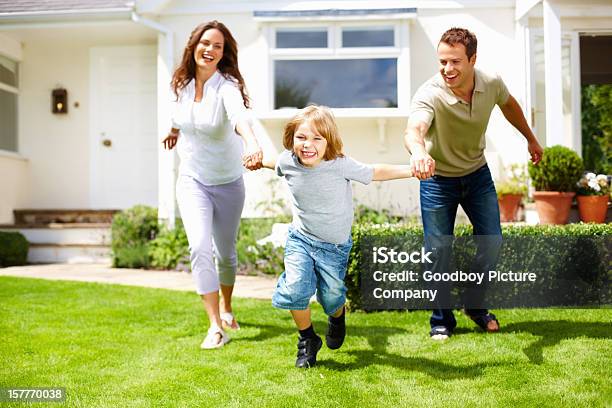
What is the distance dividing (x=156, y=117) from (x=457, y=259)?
6.22 meters

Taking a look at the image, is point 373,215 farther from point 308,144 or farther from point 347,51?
point 308,144

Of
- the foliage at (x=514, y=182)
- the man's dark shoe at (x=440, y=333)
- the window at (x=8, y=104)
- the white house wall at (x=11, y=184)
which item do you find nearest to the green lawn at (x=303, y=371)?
the man's dark shoe at (x=440, y=333)

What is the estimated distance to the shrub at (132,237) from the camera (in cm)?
812

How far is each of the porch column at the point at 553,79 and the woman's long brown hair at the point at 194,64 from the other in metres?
4.67

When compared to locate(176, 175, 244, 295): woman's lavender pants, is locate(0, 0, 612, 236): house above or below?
above

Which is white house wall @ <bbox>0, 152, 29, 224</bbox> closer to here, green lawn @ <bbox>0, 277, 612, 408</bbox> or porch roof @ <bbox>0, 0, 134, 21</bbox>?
porch roof @ <bbox>0, 0, 134, 21</bbox>

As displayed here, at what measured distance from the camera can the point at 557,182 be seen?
6.91 m

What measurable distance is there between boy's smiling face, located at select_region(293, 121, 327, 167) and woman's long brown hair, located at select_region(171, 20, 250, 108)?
0.77 m

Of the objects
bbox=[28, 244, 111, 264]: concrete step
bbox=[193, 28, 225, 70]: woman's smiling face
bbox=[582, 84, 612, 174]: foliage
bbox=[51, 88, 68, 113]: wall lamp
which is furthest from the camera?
bbox=[582, 84, 612, 174]: foliage

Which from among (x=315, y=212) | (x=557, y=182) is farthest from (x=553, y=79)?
(x=315, y=212)

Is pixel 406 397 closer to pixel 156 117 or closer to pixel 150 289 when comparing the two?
pixel 150 289

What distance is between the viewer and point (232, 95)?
3699 mm

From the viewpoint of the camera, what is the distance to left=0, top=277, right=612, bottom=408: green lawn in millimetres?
2729

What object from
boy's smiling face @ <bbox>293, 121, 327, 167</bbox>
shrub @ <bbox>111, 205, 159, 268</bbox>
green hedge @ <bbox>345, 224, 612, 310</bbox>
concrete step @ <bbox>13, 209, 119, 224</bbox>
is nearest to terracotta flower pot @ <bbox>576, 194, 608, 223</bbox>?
green hedge @ <bbox>345, 224, 612, 310</bbox>
